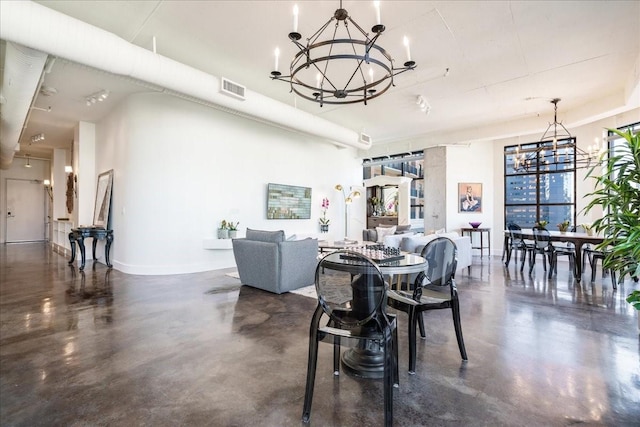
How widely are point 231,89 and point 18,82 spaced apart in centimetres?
277

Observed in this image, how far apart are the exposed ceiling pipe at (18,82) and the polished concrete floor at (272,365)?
9.51 ft

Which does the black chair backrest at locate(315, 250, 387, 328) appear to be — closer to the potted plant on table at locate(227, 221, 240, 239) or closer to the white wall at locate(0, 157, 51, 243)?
the potted plant on table at locate(227, 221, 240, 239)

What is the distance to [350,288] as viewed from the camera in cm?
181

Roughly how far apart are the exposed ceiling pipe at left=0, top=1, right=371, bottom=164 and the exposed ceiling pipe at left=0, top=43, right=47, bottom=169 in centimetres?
67

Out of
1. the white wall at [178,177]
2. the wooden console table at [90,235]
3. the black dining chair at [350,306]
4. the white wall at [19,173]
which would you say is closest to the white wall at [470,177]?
the white wall at [178,177]

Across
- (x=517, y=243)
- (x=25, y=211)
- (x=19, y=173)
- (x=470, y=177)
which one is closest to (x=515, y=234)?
(x=517, y=243)

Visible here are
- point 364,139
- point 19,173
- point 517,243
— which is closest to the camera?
point 517,243

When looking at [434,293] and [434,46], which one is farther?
[434,46]

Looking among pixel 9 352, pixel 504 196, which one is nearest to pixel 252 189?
pixel 9 352

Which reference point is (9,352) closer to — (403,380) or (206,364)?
(206,364)

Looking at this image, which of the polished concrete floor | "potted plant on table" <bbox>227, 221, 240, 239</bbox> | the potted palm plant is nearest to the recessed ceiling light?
the polished concrete floor

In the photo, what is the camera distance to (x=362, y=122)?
7773 millimetres

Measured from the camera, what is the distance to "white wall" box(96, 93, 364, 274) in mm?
5781

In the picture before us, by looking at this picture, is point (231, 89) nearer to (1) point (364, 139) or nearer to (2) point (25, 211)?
(1) point (364, 139)
